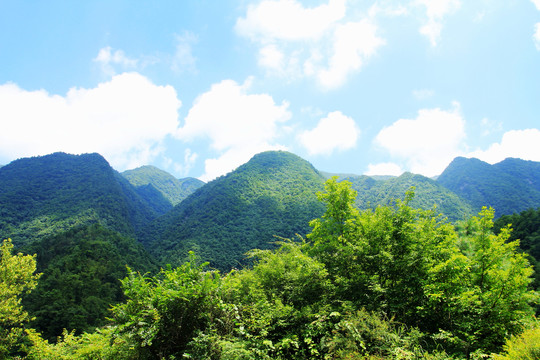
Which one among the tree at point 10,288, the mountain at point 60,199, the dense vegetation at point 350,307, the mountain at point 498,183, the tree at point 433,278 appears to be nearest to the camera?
the dense vegetation at point 350,307

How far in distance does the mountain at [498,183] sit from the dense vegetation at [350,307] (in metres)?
115

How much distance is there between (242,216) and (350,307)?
352 feet

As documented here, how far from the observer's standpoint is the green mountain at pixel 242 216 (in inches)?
3647

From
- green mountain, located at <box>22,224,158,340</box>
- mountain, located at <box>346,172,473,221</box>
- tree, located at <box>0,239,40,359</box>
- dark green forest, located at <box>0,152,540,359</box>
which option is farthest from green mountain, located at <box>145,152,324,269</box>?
dark green forest, located at <box>0,152,540,359</box>

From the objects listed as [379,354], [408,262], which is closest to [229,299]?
[379,354]

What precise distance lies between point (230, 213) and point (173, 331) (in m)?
111

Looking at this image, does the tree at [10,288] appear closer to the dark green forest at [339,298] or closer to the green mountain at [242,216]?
the dark green forest at [339,298]

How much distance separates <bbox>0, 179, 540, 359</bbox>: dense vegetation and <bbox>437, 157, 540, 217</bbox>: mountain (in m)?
115

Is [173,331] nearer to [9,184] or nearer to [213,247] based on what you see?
[213,247]

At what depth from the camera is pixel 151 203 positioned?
609 feet

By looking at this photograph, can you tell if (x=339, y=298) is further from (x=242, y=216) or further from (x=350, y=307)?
(x=242, y=216)

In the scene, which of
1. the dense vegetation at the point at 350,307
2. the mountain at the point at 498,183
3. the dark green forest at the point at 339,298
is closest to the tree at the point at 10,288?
the dark green forest at the point at 339,298

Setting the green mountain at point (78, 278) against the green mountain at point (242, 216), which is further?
the green mountain at point (242, 216)

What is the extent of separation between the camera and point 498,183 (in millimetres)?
120188
